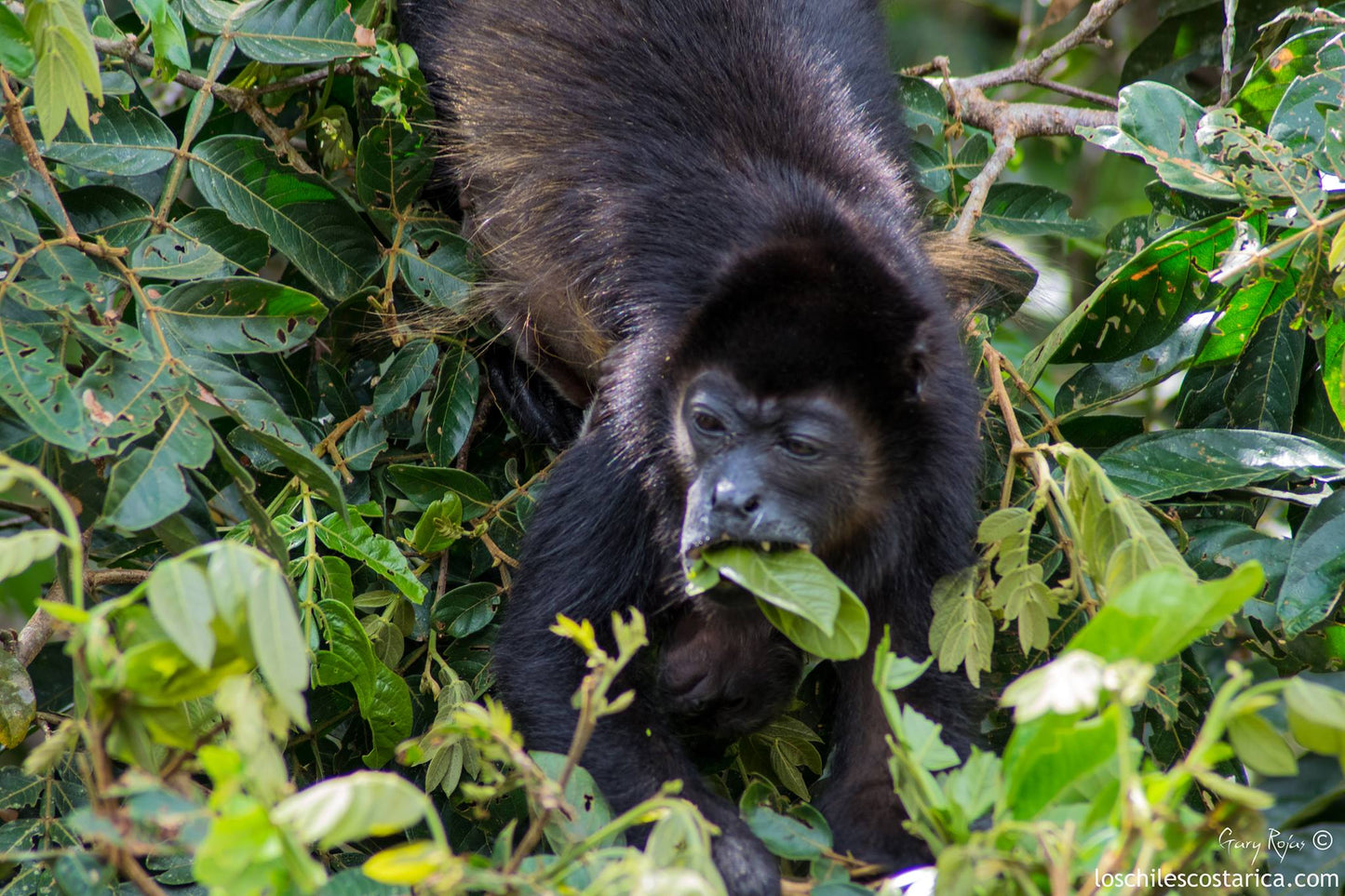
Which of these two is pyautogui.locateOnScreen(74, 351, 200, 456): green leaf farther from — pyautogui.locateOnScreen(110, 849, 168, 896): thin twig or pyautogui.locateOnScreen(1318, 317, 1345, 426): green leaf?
pyautogui.locateOnScreen(1318, 317, 1345, 426): green leaf

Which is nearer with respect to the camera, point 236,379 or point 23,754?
point 236,379

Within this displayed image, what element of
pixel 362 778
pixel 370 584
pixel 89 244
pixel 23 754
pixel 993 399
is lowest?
pixel 23 754

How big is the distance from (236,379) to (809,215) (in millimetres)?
1131

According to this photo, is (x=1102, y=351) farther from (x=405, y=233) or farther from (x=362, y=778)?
(x=362, y=778)

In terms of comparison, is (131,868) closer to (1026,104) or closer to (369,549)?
(369,549)

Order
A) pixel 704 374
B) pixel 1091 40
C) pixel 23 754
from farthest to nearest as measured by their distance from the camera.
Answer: pixel 1091 40 → pixel 23 754 → pixel 704 374

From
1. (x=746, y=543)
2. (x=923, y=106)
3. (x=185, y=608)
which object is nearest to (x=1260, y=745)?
(x=746, y=543)

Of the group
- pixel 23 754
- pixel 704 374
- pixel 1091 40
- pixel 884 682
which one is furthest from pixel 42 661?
pixel 1091 40

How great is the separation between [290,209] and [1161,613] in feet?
6.55

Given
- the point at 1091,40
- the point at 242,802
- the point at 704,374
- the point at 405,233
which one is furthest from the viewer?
the point at 1091,40

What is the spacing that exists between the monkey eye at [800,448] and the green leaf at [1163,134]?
0.89m

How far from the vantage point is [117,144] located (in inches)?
95.0

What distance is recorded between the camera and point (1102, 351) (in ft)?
9.02

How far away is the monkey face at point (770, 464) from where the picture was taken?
2158mm
